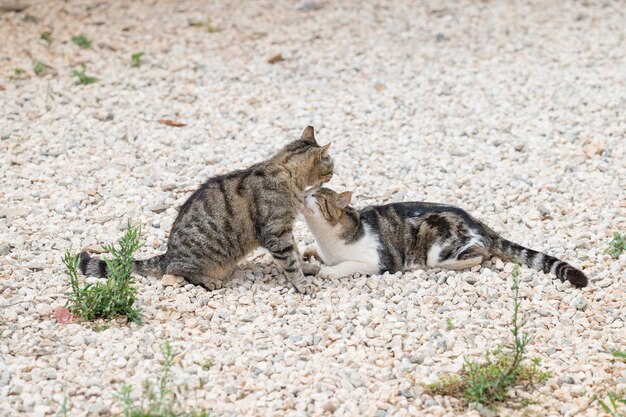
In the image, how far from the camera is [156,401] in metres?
4.65

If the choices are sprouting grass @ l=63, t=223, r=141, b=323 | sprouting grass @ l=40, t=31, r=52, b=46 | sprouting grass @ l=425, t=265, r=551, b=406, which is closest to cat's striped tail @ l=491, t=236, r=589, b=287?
sprouting grass @ l=425, t=265, r=551, b=406

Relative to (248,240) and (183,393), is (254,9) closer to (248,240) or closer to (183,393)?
(248,240)

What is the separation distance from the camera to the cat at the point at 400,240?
652 centimetres

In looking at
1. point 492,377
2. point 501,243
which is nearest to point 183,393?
point 492,377

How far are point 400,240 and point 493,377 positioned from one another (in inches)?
73.7

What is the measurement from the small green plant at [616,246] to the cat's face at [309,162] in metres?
2.16

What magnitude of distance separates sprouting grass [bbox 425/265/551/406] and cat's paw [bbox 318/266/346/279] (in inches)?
62.9

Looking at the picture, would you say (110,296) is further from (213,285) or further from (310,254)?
(310,254)

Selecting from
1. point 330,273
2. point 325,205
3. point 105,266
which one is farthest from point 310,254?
point 105,266

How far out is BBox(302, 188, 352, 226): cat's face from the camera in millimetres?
6559

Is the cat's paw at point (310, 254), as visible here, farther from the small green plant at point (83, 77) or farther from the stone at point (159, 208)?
the small green plant at point (83, 77)

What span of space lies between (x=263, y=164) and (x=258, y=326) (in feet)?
4.44

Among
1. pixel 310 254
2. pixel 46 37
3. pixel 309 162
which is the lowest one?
pixel 310 254

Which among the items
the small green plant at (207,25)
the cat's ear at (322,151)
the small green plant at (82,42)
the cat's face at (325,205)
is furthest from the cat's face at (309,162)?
the small green plant at (207,25)
